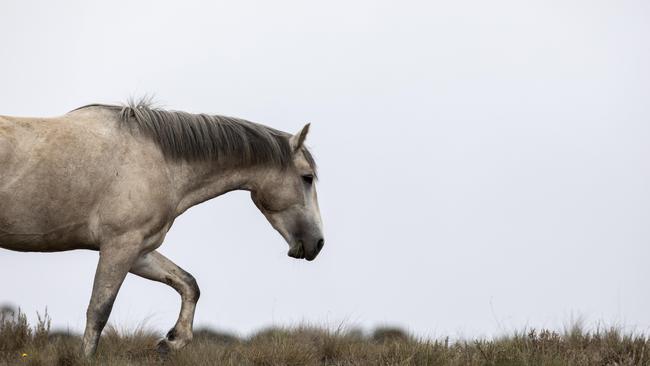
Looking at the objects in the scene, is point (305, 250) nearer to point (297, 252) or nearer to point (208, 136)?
point (297, 252)

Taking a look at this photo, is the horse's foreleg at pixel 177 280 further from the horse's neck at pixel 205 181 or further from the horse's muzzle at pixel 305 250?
the horse's muzzle at pixel 305 250

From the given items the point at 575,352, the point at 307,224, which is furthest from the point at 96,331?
the point at 575,352

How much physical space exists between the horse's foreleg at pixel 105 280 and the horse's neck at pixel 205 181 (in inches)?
31.1

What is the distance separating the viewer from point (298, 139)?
8.45 meters

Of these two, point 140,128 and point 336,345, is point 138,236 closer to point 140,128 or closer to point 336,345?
point 140,128

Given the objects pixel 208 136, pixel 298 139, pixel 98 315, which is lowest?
pixel 98 315

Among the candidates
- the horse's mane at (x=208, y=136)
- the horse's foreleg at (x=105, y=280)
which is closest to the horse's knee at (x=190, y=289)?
the horse's foreleg at (x=105, y=280)

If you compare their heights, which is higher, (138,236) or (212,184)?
(212,184)

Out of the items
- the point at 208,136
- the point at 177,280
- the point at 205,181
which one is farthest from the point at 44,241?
the point at 208,136

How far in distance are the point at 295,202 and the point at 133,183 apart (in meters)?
1.78

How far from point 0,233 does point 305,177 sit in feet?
10.0

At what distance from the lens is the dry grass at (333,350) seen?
290 inches

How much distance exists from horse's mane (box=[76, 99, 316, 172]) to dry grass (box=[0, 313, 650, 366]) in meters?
1.90

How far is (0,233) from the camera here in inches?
293
